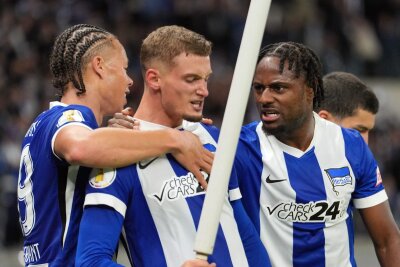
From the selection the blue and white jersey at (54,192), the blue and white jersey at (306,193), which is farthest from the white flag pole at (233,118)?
the blue and white jersey at (306,193)

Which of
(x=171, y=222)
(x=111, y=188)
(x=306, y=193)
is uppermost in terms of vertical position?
(x=306, y=193)

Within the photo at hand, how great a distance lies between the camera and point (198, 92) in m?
4.48

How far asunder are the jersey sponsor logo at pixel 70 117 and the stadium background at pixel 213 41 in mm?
8752

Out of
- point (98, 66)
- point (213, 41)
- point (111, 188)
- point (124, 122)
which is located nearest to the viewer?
point (111, 188)

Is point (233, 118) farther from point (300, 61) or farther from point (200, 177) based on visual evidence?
point (300, 61)

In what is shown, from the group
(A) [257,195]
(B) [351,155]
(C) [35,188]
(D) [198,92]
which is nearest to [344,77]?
(B) [351,155]

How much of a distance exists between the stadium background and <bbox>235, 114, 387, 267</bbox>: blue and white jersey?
792 cm

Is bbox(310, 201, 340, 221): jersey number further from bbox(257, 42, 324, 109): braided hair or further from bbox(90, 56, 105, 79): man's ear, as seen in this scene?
bbox(90, 56, 105, 79): man's ear

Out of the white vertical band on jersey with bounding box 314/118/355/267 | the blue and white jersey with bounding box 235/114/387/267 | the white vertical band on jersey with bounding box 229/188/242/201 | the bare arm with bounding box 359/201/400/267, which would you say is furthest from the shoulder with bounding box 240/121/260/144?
the bare arm with bounding box 359/201/400/267

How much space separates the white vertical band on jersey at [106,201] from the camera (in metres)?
4.32

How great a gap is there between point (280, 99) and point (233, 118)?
1370 millimetres

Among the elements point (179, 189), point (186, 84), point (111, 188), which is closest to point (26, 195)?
point (111, 188)

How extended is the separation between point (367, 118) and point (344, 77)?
301 mm

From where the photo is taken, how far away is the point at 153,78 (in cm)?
455
